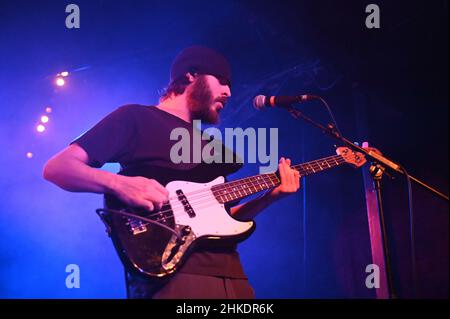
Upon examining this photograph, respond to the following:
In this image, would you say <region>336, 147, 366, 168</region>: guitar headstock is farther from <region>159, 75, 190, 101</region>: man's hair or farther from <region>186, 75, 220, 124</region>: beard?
<region>159, 75, 190, 101</region>: man's hair

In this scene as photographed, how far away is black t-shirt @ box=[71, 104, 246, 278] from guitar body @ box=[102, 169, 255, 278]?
0.05 meters

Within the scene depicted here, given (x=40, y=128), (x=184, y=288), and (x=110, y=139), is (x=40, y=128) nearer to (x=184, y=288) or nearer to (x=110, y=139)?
(x=110, y=139)

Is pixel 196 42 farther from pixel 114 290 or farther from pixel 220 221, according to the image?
pixel 114 290

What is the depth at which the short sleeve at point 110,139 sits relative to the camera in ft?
5.90

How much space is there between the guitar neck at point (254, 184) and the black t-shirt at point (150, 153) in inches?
3.6

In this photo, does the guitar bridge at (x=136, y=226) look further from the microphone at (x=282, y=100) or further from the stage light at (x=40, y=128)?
the stage light at (x=40, y=128)

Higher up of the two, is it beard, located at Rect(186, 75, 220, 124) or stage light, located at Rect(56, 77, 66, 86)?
stage light, located at Rect(56, 77, 66, 86)

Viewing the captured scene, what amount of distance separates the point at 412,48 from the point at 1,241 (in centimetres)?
417

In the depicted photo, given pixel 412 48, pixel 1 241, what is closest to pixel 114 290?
pixel 1 241

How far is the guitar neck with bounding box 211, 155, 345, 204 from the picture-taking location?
6.58 ft

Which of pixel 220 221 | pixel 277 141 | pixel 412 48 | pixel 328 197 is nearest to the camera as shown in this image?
pixel 220 221

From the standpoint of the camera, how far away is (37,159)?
3.82 metres

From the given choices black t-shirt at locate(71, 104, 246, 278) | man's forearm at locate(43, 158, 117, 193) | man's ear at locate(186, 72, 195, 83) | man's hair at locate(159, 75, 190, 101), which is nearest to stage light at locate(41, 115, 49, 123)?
man's hair at locate(159, 75, 190, 101)

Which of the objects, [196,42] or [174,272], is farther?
[196,42]
